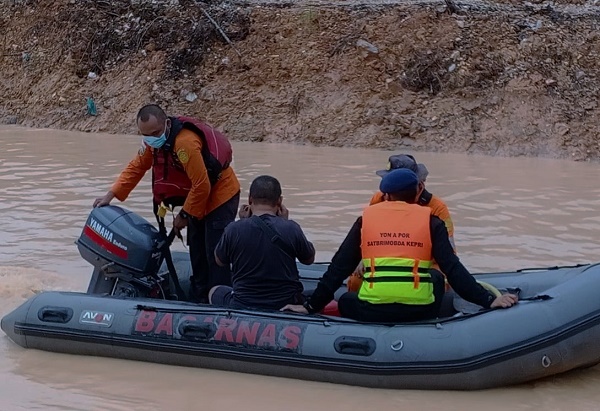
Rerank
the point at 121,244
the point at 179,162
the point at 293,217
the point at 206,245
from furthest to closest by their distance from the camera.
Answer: the point at 293,217
the point at 206,245
the point at 179,162
the point at 121,244

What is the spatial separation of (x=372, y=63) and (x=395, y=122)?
1.63 m

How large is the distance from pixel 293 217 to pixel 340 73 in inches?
283

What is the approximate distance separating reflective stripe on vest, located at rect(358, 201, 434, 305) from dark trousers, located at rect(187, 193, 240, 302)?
1320mm

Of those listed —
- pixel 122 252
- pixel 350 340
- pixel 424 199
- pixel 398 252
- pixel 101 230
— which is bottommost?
pixel 350 340

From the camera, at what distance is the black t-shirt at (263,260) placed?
4496 mm

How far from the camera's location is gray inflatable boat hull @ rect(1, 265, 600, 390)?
13.7 ft

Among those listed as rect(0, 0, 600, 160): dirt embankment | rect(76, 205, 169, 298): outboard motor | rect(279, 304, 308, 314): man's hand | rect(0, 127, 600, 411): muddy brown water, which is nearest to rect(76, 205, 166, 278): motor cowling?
rect(76, 205, 169, 298): outboard motor

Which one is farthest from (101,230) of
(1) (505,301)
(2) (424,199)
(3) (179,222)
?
(1) (505,301)

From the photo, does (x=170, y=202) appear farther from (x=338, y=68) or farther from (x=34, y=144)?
(x=338, y=68)

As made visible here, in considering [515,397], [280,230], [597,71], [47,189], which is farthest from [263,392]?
[597,71]

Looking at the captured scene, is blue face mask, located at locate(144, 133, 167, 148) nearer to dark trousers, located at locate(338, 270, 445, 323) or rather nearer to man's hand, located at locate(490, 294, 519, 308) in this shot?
dark trousers, located at locate(338, 270, 445, 323)

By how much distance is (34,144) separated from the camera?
13922mm

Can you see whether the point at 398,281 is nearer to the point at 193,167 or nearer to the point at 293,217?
the point at 193,167

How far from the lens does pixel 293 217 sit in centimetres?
831
